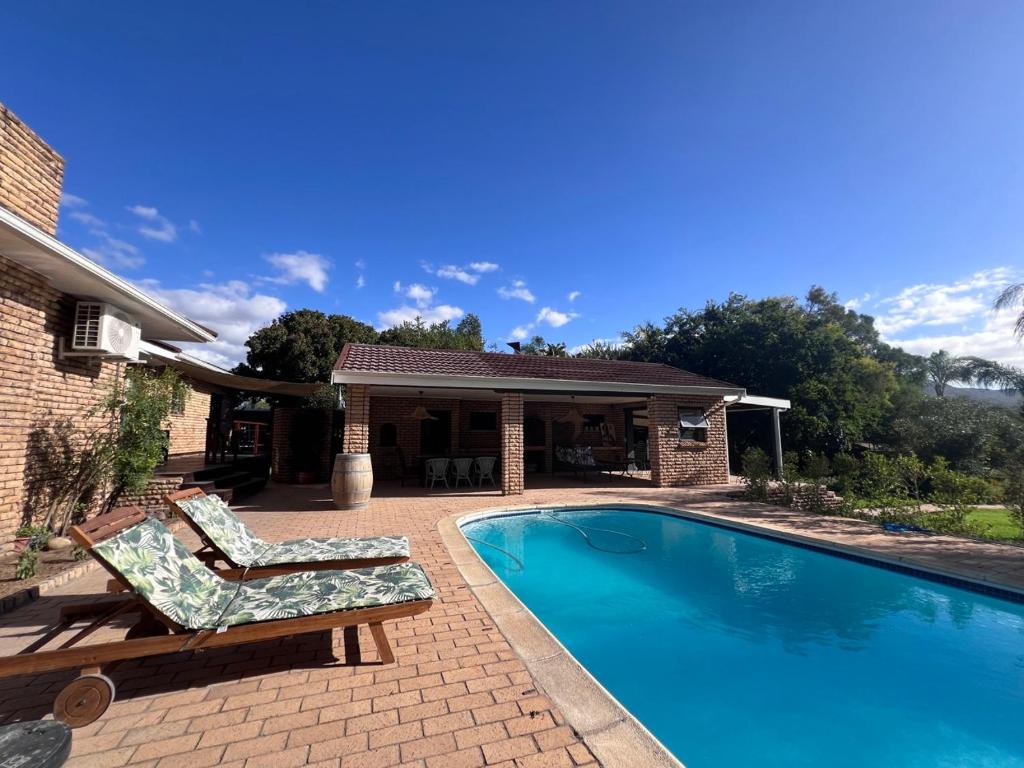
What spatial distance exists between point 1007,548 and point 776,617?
4617mm

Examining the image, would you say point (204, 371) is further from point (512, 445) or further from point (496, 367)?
point (512, 445)

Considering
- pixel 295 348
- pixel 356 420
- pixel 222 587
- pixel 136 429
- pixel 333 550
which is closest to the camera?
pixel 222 587

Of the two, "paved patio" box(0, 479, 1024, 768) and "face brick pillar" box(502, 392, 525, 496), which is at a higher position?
"face brick pillar" box(502, 392, 525, 496)

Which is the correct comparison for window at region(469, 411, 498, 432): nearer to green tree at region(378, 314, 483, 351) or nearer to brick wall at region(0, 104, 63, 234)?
brick wall at region(0, 104, 63, 234)

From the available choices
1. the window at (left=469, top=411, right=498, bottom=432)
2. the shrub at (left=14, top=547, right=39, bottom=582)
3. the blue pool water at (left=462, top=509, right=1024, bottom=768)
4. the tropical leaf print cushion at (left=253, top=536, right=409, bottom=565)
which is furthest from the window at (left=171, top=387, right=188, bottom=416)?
the window at (left=469, top=411, right=498, bottom=432)

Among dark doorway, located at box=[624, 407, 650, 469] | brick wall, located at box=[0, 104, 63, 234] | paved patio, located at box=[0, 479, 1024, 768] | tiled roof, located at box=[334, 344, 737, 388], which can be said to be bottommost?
paved patio, located at box=[0, 479, 1024, 768]

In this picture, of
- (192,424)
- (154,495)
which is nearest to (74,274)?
(154,495)

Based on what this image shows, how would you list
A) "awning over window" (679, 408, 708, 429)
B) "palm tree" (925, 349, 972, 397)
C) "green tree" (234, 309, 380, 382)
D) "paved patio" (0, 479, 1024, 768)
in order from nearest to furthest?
1. "paved patio" (0, 479, 1024, 768)
2. "awning over window" (679, 408, 708, 429)
3. "green tree" (234, 309, 380, 382)
4. "palm tree" (925, 349, 972, 397)

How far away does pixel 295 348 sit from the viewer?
25391 millimetres

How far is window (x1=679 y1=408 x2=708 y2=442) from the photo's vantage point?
41.4 feet

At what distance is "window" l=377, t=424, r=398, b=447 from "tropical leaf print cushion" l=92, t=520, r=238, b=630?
1145 centimetres

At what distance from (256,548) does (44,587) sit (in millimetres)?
1950

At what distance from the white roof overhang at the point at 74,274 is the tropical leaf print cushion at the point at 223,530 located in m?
3.24

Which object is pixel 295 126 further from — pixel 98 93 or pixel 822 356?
pixel 822 356
